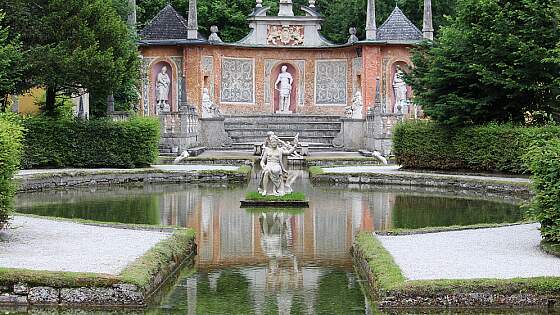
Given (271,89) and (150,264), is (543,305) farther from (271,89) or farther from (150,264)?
(271,89)

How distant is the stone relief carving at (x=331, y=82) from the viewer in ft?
137

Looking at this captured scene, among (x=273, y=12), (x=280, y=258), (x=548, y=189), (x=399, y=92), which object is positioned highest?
(x=273, y=12)

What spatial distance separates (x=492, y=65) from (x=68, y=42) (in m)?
10.1

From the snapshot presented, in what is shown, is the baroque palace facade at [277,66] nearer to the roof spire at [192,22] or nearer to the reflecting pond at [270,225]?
A: the roof spire at [192,22]

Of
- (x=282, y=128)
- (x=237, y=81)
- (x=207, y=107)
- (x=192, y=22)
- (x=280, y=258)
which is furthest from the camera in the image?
(x=237, y=81)

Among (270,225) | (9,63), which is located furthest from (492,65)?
(9,63)

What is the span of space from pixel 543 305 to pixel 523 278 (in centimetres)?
36

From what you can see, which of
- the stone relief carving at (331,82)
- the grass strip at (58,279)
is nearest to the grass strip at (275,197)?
the grass strip at (58,279)

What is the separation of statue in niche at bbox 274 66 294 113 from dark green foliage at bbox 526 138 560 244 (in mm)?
28846

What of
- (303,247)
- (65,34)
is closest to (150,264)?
(303,247)

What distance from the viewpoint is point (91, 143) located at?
27.8 metres

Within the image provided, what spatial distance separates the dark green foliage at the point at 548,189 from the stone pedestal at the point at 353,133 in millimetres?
24485

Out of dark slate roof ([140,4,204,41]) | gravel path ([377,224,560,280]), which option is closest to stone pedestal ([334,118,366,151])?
dark slate roof ([140,4,204,41])

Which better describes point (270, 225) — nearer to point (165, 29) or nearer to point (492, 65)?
point (492, 65)
